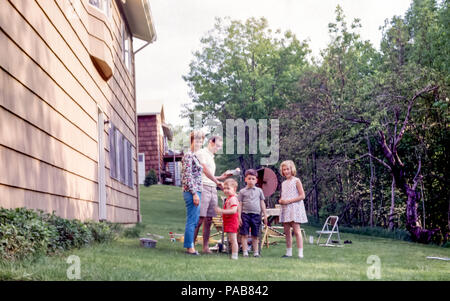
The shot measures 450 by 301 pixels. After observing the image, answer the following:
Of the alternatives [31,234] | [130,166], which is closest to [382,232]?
[130,166]

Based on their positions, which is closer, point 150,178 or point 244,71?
point 244,71

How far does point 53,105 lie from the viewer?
514cm

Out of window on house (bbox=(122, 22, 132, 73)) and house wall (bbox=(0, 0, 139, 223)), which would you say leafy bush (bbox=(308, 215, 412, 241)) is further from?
window on house (bbox=(122, 22, 132, 73))

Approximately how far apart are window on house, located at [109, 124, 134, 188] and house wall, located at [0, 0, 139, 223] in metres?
0.34

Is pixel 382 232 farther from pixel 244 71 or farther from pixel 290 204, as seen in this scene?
pixel 244 71

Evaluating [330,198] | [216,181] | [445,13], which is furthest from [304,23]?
[216,181]

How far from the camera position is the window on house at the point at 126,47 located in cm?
1116

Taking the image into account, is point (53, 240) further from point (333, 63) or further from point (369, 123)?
point (333, 63)

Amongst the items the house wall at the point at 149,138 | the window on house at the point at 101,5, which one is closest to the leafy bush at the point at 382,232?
the window on house at the point at 101,5

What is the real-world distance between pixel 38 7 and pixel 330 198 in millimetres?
16256

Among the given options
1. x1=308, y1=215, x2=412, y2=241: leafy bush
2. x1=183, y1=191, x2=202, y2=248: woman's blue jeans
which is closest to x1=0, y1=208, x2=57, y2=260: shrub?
x1=183, y1=191, x2=202, y2=248: woman's blue jeans

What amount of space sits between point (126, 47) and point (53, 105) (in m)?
6.91

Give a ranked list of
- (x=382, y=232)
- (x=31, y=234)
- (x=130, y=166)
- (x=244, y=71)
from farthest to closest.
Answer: (x=244, y=71)
(x=382, y=232)
(x=130, y=166)
(x=31, y=234)

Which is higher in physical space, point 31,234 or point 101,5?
point 101,5
